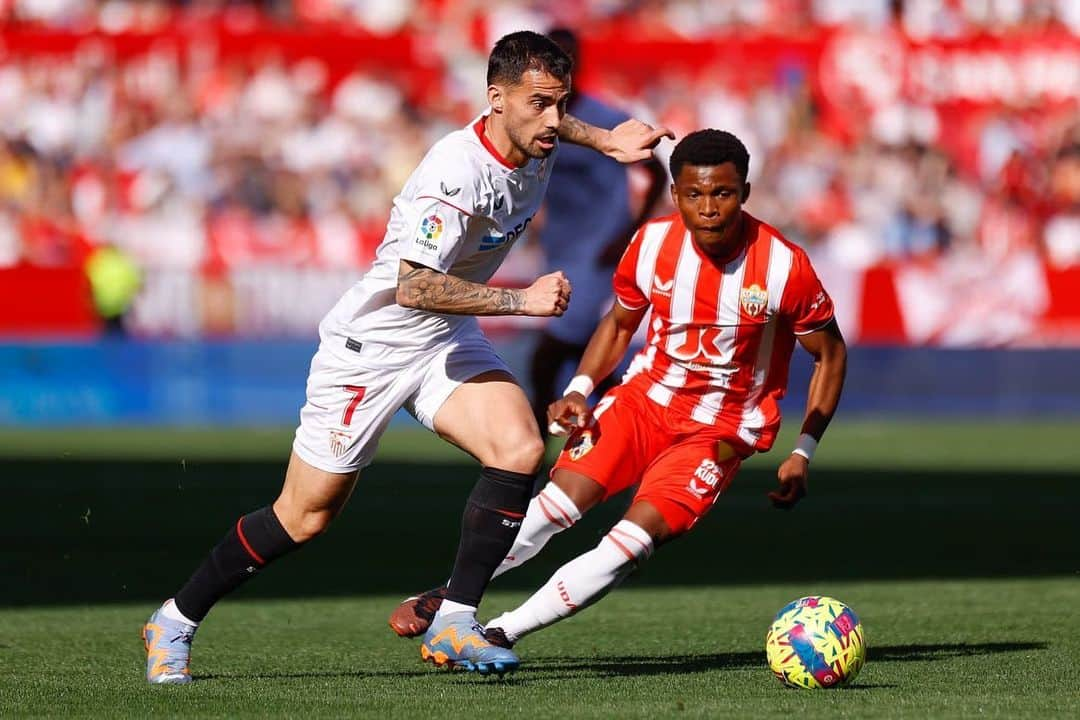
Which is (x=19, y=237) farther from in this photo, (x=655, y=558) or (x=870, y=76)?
(x=655, y=558)

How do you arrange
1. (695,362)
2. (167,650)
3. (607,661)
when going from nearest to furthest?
(167,650) → (607,661) → (695,362)

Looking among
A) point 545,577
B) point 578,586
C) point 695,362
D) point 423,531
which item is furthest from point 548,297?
point 423,531

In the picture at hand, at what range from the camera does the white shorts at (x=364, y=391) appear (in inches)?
236

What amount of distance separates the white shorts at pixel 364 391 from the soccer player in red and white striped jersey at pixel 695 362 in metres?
0.38

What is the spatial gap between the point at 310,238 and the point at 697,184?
14.0 metres

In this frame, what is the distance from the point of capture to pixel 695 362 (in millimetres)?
6523

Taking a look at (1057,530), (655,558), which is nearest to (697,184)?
(655,558)

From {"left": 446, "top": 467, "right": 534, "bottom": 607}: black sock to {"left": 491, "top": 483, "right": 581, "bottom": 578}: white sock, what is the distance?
32cm

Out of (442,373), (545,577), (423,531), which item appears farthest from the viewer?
(423,531)

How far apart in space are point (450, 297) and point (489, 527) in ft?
2.52

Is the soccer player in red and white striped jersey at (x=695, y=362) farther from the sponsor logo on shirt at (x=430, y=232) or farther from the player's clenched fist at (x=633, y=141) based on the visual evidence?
the sponsor logo on shirt at (x=430, y=232)

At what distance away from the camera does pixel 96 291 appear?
1825 cm

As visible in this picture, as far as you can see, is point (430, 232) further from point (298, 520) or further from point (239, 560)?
point (239, 560)

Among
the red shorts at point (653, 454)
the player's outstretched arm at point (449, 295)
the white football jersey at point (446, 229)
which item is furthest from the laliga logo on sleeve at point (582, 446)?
the player's outstretched arm at point (449, 295)
